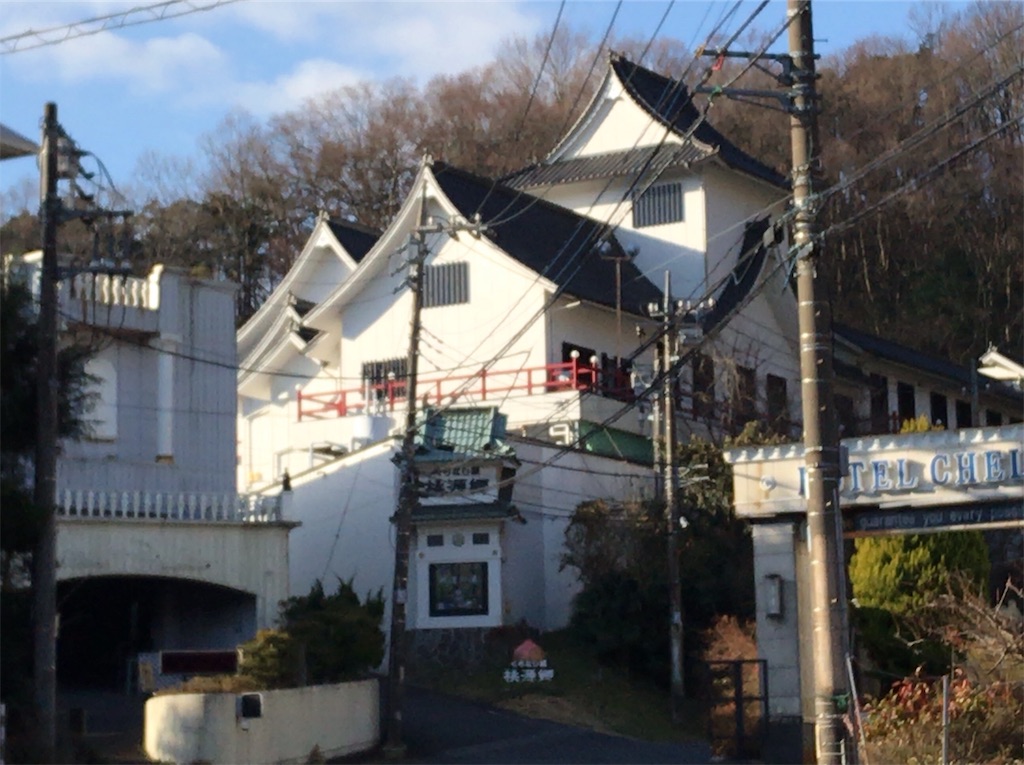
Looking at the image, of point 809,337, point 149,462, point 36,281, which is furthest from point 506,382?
point 809,337

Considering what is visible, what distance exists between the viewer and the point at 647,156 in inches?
1695

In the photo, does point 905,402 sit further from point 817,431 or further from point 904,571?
point 817,431

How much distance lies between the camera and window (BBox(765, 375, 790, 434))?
40781 mm

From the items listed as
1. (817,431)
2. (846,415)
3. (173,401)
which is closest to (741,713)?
(817,431)

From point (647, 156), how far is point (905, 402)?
12640mm

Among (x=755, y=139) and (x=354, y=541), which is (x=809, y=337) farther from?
(x=755, y=139)

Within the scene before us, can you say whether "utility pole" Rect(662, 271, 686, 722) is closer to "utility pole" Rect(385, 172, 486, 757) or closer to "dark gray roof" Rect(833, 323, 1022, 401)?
"utility pole" Rect(385, 172, 486, 757)

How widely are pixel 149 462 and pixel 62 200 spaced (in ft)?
32.3

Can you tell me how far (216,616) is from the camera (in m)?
29.9

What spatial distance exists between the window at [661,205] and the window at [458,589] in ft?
48.0

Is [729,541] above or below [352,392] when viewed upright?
below

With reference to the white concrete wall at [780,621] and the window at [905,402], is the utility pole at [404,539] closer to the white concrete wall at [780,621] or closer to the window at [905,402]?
the white concrete wall at [780,621]

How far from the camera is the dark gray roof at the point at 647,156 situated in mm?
42875

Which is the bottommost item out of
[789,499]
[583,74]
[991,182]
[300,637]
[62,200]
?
[300,637]
